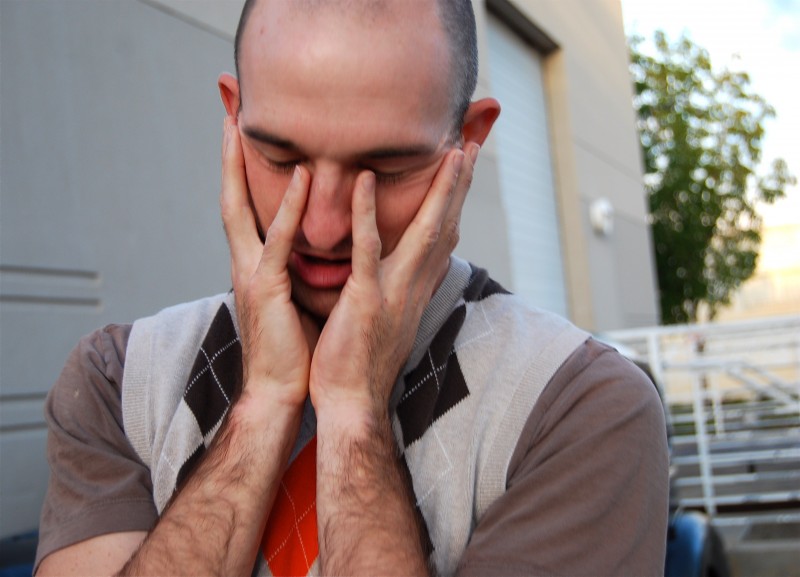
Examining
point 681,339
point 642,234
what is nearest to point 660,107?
point 642,234

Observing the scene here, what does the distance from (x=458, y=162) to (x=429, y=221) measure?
12 cm

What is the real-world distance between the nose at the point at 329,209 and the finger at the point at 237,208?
0.45 feet

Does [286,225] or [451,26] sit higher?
[451,26]

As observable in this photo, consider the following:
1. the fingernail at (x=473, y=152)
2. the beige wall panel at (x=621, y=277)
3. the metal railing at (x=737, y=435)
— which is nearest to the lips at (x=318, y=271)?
the fingernail at (x=473, y=152)

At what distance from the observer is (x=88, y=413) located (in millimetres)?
1553

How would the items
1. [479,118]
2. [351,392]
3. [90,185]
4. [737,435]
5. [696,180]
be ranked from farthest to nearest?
[696,180] < [737,435] < [90,185] < [479,118] < [351,392]

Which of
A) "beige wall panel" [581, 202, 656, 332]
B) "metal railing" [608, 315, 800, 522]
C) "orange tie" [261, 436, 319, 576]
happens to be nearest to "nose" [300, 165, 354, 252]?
"orange tie" [261, 436, 319, 576]

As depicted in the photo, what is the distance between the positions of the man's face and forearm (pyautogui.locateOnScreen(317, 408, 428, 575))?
0.91 ft

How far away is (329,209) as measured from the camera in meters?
1.47

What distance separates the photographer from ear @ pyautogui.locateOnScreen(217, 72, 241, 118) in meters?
1.69

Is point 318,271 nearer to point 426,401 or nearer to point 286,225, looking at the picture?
point 286,225

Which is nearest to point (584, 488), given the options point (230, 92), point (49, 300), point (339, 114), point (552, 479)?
point (552, 479)

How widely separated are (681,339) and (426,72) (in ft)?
22.6

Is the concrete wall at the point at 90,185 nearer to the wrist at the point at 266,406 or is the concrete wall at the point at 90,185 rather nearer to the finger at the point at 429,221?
the wrist at the point at 266,406
